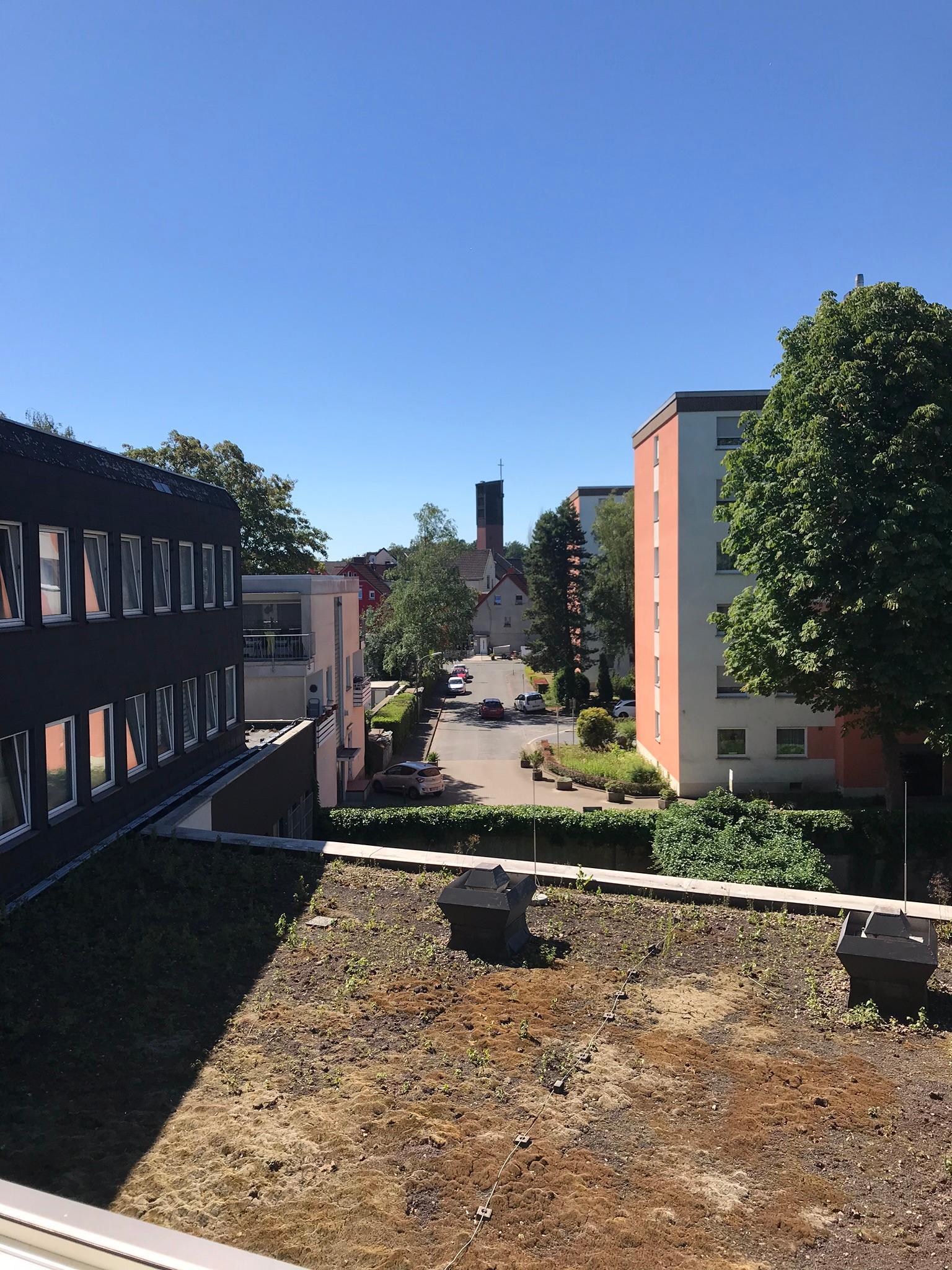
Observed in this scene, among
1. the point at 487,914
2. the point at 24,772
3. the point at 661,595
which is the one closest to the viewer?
the point at 487,914

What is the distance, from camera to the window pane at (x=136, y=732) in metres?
14.9

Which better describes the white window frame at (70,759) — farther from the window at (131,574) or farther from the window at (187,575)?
the window at (187,575)

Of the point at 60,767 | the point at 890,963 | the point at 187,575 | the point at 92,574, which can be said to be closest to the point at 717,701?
the point at 187,575

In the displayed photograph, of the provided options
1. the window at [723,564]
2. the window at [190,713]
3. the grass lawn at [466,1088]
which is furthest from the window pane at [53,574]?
the window at [723,564]

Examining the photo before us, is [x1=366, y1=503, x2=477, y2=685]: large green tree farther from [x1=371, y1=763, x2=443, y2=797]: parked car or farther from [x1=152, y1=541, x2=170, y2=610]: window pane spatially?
[x1=152, y1=541, x2=170, y2=610]: window pane

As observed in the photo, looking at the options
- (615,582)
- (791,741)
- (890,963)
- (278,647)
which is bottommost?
(791,741)

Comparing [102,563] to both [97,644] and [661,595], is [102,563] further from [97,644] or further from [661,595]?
[661,595]

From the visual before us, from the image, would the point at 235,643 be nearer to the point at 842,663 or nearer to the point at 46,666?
the point at 46,666

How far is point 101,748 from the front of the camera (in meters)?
13.7

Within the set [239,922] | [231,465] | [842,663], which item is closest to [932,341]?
[842,663]

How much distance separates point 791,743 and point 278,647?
1660cm

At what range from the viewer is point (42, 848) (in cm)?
1146

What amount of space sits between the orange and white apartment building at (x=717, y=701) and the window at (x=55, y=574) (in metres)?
21.1

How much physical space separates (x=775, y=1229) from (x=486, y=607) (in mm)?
89342
